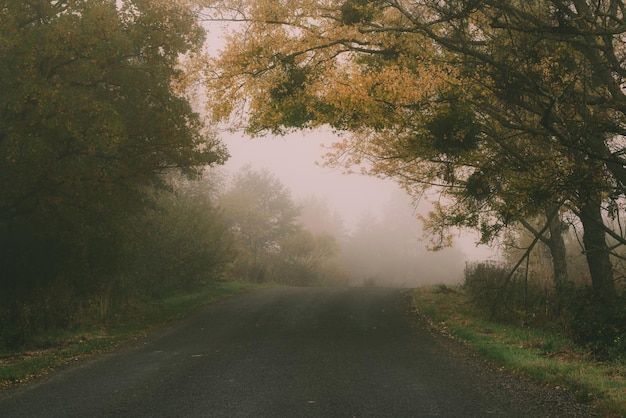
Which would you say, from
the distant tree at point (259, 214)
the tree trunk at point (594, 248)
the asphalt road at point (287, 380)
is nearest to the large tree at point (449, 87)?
the tree trunk at point (594, 248)

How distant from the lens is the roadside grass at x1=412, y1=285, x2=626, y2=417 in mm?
7434

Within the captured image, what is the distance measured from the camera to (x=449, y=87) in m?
11.7

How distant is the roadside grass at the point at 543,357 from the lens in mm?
7434

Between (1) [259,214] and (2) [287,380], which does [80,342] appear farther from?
(1) [259,214]

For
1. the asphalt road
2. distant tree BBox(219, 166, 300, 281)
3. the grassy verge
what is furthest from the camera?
distant tree BBox(219, 166, 300, 281)

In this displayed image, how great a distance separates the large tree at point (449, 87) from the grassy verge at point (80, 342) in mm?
5903

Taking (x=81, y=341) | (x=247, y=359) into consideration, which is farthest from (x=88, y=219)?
(x=247, y=359)

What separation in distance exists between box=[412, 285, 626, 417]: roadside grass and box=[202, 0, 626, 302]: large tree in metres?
1.90

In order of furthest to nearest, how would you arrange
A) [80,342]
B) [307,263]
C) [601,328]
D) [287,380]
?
1. [307,263]
2. [80,342]
3. [601,328]
4. [287,380]

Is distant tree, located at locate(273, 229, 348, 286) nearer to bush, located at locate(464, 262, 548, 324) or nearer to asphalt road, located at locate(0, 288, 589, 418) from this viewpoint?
bush, located at locate(464, 262, 548, 324)

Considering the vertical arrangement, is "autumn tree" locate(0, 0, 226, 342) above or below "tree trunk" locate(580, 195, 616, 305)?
above

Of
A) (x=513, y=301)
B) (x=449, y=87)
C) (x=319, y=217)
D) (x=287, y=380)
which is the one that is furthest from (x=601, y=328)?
(x=319, y=217)

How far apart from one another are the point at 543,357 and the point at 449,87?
5472 millimetres

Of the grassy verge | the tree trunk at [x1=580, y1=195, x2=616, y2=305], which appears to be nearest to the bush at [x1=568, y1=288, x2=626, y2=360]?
the tree trunk at [x1=580, y1=195, x2=616, y2=305]
